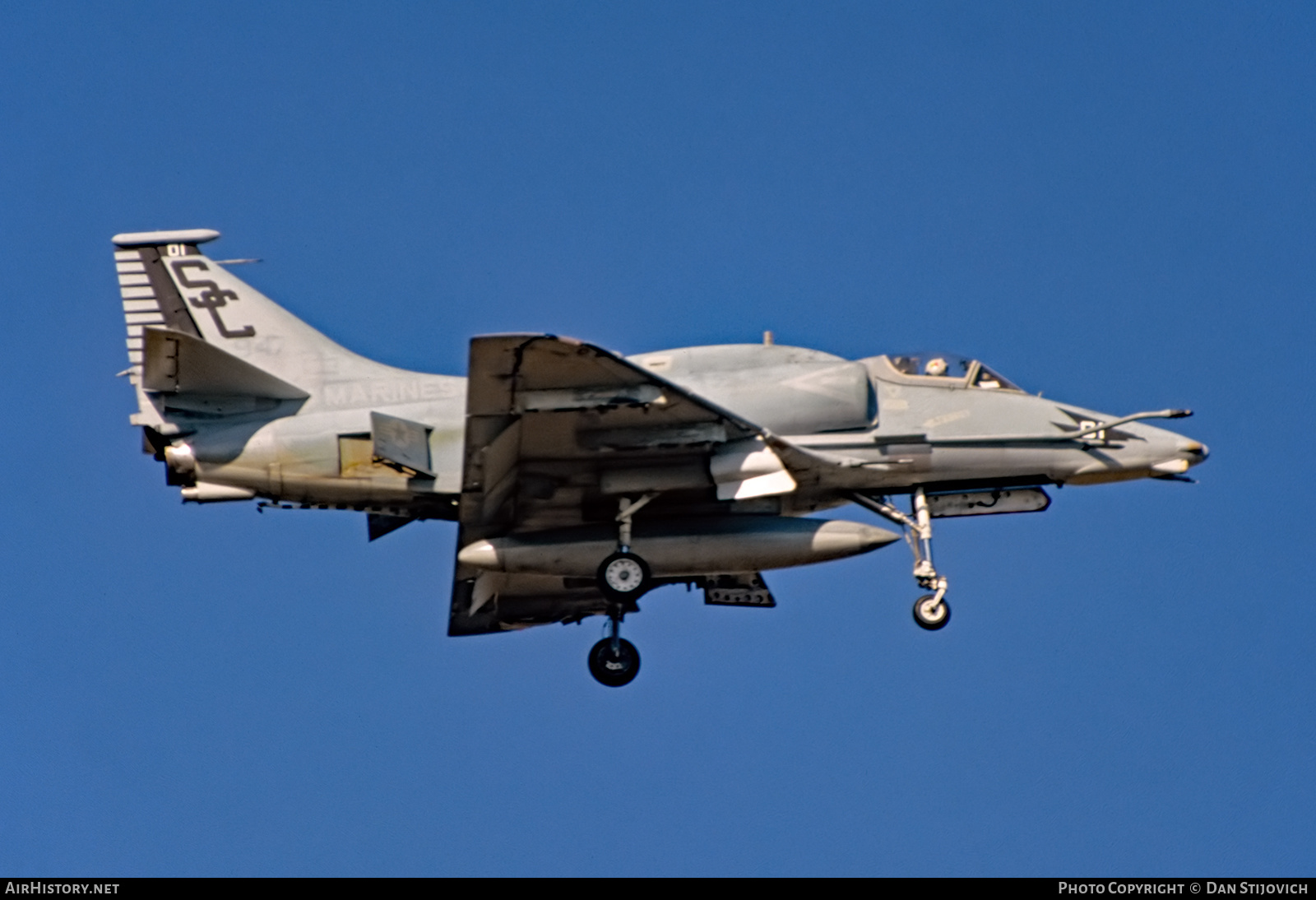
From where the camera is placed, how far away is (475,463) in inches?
949

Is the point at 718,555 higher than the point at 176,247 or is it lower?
lower

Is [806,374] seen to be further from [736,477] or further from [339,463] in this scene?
[339,463]

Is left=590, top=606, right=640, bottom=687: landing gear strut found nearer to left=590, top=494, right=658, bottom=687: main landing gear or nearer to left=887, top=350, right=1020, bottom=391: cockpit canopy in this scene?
left=590, top=494, right=658, bottom=687: main landing gear

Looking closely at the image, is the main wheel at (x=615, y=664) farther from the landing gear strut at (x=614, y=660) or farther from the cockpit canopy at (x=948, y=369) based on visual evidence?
the cockpit canopy at (x=948, y=369)

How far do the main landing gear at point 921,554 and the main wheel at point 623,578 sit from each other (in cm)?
282

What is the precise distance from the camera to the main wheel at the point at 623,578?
82.7ft

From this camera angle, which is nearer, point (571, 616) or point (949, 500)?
point (949, 500)

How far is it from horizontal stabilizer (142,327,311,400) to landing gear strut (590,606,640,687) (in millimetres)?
5288

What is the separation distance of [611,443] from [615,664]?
3691 millimetres

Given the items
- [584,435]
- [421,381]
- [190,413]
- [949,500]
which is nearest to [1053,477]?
[949,500]

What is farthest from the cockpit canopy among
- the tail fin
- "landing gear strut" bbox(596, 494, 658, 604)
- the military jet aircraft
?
the tail fin

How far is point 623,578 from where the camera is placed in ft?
82.8

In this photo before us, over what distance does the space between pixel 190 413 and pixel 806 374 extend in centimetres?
692

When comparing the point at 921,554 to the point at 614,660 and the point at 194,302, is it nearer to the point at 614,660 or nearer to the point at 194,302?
the point at 614,660
